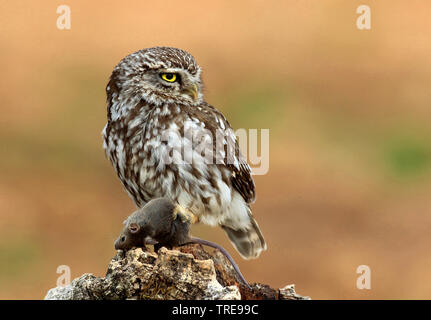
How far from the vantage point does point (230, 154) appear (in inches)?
169

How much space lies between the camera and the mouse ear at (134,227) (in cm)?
337

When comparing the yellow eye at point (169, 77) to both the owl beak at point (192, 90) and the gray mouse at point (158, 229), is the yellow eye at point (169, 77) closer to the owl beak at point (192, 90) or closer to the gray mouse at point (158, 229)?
the owl beak at point (192, 90)

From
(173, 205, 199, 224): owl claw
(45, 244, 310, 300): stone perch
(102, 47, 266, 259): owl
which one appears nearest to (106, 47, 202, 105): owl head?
(102, 47, 266, 259): owl

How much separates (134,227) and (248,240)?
54.2 inches

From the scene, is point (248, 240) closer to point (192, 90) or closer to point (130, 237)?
point (192, 90)

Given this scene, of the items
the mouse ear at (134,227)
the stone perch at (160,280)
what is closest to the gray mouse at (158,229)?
the mouse ear at (134,227)

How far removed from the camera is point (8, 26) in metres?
10.7

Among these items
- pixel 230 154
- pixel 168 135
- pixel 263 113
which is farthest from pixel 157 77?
pixel 263 113

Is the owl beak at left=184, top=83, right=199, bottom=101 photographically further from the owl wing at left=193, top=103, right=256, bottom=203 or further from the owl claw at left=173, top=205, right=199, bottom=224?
the owl claw at left=173, top=205, right=199, bottom=224

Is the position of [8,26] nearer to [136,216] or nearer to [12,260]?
[12,260]

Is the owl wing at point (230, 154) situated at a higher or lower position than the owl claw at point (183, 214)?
higher

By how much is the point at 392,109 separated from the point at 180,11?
3347mm

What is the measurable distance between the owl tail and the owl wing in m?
0.22

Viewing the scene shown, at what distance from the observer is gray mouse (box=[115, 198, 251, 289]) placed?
3381 millimetres
